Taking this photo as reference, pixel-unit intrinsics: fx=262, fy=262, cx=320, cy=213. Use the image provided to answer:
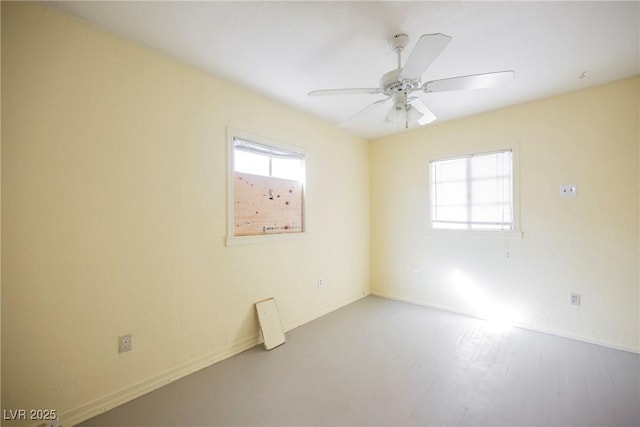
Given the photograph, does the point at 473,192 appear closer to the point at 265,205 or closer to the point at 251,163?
the point at 265,205

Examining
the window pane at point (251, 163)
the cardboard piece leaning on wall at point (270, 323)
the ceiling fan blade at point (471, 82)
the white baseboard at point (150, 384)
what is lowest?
the white baseboard at point (150, 384)

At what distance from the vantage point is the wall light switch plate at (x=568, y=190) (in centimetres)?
272

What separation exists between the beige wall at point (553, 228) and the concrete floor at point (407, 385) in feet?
1.19

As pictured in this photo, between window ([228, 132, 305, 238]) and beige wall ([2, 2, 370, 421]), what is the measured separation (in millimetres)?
143

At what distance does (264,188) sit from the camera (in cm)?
283

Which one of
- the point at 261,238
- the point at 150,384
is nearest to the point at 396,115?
the point at 261,238

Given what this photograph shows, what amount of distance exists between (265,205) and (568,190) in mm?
3213

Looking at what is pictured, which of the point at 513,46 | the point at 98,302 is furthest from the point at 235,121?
the point at 513,46

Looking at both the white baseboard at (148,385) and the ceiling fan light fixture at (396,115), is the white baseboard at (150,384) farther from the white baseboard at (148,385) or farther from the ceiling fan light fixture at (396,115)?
the ceiling fan light fixture at (396,115)

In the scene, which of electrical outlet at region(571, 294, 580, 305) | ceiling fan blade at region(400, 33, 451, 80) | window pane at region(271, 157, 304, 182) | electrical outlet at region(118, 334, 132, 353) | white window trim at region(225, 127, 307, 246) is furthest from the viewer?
window pane at region(271, 157, 304, 182)

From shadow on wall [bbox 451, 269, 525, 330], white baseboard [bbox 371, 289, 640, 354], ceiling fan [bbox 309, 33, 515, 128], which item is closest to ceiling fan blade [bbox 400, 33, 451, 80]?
ceiling fan [bbox 309, 33, 515, 128]

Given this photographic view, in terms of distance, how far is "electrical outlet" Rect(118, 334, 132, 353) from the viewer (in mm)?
1853

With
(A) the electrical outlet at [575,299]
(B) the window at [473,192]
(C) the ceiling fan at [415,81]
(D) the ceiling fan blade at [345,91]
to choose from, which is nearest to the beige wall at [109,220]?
(D) the ceiling fan blade at [345,91]

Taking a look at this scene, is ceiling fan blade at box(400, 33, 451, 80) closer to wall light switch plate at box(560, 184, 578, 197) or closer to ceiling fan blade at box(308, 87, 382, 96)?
ceiling fan blade at box(308, 87, 382, 96)
